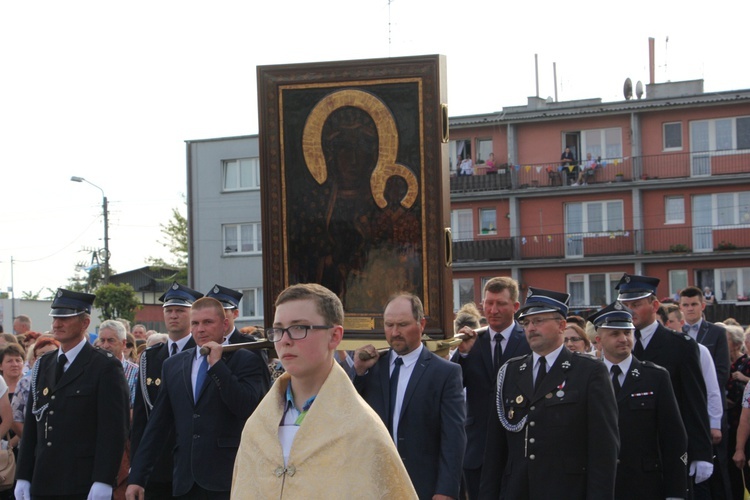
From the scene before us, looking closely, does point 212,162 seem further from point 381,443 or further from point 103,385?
point 381,443

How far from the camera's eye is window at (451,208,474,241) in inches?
2102

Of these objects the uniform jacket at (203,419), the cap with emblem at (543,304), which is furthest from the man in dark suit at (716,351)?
the uniform jacket at (203,419)

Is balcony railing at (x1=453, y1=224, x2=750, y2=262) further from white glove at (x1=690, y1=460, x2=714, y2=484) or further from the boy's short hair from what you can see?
the boy's short hair

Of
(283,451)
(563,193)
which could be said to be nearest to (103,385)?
(283,451)

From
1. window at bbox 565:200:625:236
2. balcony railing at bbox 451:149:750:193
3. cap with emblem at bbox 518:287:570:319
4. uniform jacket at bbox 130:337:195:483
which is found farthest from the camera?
window at bbox 565:200:625:236

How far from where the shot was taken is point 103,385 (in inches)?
370

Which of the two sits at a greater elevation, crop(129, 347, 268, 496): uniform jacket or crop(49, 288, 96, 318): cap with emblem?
crop(49, 288, 96, 318): cap with emblem

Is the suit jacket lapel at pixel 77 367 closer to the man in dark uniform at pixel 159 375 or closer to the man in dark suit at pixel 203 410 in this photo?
the man in dark uniform at pixel 159 375

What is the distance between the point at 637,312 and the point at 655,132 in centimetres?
4196

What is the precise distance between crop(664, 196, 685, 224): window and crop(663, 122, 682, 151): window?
2246 millimetres

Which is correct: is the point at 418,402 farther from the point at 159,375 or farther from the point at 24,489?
the point at 24,489

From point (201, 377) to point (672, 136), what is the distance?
44.4 metres

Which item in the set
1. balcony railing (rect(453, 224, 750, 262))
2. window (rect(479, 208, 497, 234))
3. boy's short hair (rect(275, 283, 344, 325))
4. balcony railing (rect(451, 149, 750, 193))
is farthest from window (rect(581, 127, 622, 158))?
boy's short hair (rect(275, 283, 344, 325))

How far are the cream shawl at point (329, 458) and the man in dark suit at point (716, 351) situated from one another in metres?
6.60
